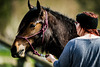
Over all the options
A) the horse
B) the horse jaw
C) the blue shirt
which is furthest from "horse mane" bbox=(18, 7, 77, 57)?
the blue shirt

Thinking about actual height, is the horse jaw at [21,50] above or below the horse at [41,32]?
below

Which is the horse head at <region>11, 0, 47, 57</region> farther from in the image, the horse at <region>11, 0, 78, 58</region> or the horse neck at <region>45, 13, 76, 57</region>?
the horse neck at <region>45, 13, 76, 57</region>

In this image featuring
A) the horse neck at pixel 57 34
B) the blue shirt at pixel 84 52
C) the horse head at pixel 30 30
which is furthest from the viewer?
the horse neck at pixel 57 34

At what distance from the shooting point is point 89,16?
2080 mm

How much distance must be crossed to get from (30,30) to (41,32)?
21 cm

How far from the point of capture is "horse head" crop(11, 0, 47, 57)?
3.38m

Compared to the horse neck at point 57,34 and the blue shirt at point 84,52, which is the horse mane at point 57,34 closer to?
the horse neck at point 57,34

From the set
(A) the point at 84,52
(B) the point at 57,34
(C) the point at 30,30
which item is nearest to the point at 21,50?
(C) the point at 30,30

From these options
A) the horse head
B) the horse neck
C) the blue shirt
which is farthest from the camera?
the horse neck

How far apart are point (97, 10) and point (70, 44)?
12.1m

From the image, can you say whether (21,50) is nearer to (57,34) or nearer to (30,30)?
(30,30)

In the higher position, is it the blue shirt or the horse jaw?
the blue shirt

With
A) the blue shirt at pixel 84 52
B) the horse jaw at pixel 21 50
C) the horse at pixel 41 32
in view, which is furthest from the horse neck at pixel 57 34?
the blue shirt at pixel 84 52

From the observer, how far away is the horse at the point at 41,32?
339 cm
